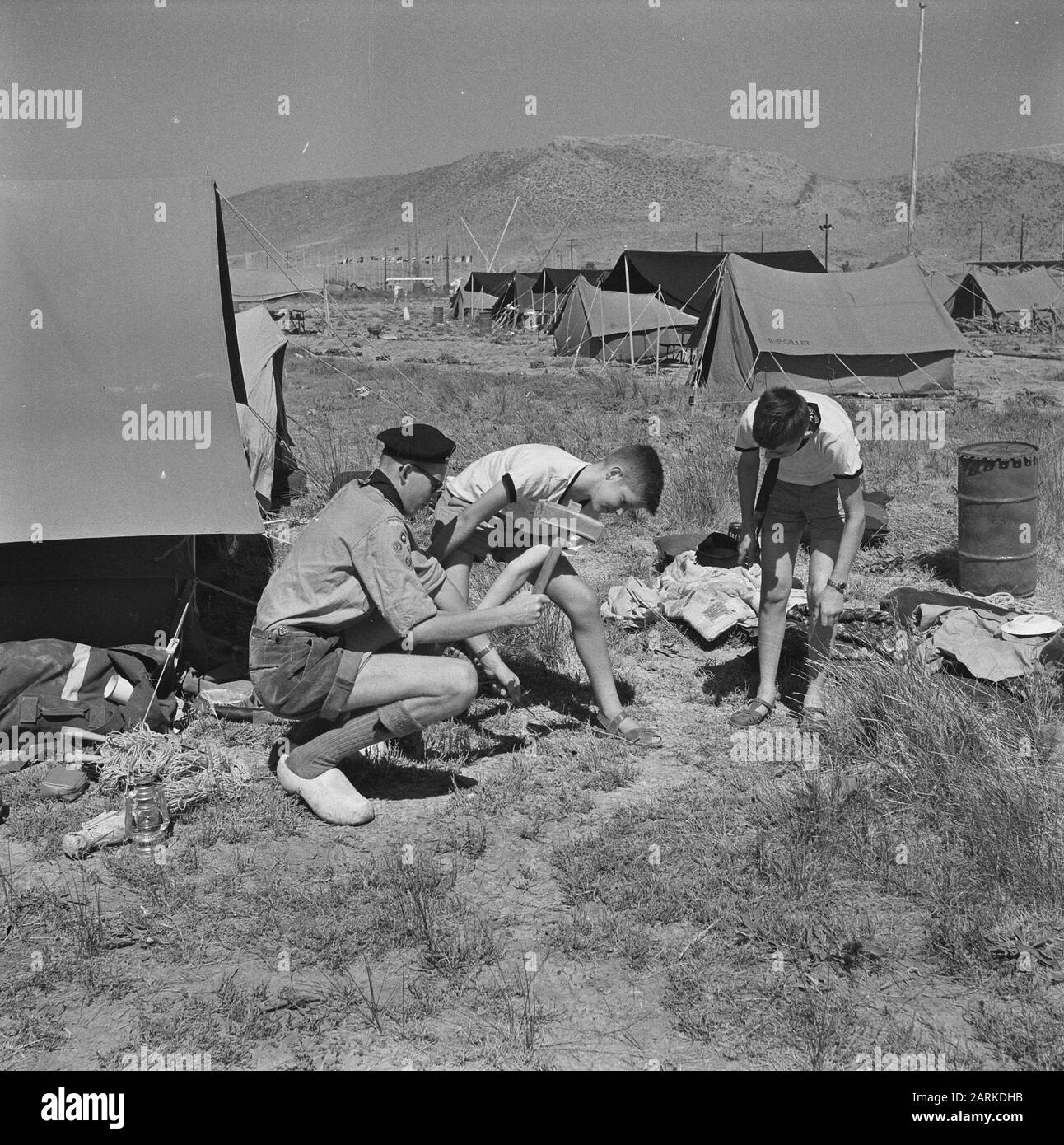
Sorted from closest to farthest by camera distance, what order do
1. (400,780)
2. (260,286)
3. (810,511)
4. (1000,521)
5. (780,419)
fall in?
(780,419) < (400,780) < (810,511) < (1000,521) < (260,286)

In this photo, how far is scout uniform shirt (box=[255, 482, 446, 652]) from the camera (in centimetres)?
418

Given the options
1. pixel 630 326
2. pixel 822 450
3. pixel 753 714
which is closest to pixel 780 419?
pixel 822 450

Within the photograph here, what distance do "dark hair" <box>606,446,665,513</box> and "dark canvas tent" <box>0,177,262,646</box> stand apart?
1.60 metres

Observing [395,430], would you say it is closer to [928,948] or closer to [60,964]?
[60,964]

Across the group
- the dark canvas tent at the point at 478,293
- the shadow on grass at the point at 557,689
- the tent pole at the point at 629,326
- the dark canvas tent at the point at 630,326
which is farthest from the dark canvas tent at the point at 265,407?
the dark canvas tent at the point at 478,293

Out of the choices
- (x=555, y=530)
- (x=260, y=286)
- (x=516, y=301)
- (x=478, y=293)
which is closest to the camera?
(x=555, y=530)

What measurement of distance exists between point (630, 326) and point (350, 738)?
60.7 ft

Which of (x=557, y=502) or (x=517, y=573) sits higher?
(x=557, y=502)

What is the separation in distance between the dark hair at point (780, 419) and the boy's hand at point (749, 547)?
2.06 ft

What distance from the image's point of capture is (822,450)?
4.91 m

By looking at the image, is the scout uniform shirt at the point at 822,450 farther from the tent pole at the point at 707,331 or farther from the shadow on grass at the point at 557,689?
the tent pole at the point at 707,331

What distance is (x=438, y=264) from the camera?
242 feet

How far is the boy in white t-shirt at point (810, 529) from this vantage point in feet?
16.1

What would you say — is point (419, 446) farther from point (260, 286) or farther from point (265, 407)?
point (260, 286)
